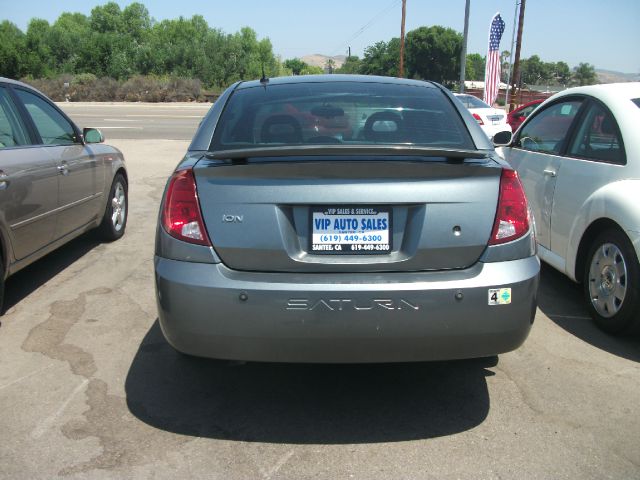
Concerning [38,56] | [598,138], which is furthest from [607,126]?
[38,56]

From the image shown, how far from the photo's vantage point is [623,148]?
4.17 metres

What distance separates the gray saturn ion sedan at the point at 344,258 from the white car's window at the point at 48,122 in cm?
296

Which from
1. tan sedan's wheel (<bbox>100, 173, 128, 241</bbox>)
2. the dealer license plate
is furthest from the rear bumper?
tan sedan's wheel (<bbox>100, 173, 128, 241</bbox>)

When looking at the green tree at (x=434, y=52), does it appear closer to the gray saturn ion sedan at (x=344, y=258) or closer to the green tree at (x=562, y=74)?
the green tree at (x=562, y=74)

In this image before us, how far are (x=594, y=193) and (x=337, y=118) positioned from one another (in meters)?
1.97

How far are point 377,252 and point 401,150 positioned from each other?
48 centimetres

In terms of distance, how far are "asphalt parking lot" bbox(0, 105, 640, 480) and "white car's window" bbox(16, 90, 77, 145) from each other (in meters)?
1.65

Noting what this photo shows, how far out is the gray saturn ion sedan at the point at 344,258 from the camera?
2.67 meters

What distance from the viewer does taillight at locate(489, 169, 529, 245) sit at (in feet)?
9.25

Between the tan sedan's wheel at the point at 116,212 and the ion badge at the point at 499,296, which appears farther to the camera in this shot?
the tan sedan's wheel at the point at 116,212

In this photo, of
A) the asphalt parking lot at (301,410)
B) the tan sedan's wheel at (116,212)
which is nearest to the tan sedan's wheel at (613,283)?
the asphalt parking lot at (301,410)

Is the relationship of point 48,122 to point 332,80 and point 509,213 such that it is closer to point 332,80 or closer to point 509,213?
point 332,80

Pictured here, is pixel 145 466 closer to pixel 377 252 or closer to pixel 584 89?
pixel 377 252

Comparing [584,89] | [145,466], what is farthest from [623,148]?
[145,466]
